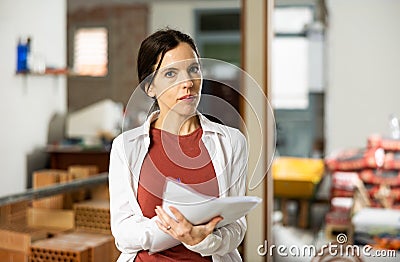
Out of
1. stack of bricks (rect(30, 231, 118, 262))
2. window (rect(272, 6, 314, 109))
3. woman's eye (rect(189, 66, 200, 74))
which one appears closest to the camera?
woman's eye (rect(189, 66, 200, 74))

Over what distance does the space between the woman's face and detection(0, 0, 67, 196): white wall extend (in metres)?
1.39

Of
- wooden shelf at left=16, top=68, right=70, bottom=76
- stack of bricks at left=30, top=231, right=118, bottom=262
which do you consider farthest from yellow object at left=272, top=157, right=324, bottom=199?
wooden shelf at left=16, top=68, right=70, bottom=76

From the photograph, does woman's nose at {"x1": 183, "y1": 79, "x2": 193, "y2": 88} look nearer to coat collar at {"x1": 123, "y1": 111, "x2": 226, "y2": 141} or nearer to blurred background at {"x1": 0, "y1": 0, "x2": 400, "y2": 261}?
coat collar at {"x1": 123, "y1": 111, "x2": 226, "y2": 141}

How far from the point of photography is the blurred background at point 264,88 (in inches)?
98.9

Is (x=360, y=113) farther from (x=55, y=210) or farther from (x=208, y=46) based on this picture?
(x=55, y=210)

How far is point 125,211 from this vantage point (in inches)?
53.3

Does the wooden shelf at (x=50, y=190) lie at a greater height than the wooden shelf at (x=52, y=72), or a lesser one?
lesser

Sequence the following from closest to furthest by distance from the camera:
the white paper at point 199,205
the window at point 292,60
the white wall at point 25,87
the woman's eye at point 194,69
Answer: the white paper at point 199,205 < the woman's eye at point 194,69 < the white wall at point 25,87 < the window at point 292,60

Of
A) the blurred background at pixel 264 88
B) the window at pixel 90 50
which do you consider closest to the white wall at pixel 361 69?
the blurred background at pixel 264 88
